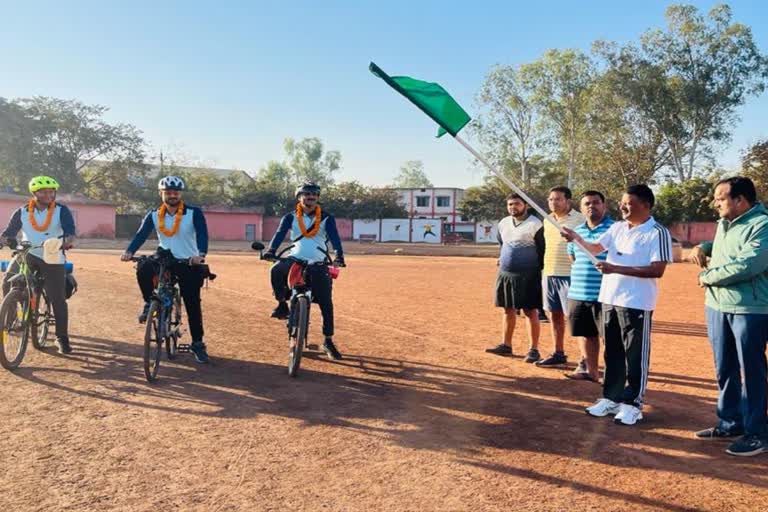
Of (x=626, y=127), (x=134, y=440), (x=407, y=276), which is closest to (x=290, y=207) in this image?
(x=626, y=127)

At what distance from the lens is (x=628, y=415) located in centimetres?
464

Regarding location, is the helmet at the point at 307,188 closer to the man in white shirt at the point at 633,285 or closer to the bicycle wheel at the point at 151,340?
the bicycle wheel at the point at 151,340

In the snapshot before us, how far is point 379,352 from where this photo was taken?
23.8ft

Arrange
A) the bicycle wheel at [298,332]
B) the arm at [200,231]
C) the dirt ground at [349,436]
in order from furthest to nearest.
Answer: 1. the arm at [200,231]
2. the bicycle wheel at [298,332]
3. the dirt ground at [349,436]

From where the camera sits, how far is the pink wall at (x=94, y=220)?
43500 mm

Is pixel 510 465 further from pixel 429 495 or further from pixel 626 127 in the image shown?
pixel 626 127

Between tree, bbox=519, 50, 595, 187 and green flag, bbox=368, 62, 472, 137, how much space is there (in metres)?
43.7

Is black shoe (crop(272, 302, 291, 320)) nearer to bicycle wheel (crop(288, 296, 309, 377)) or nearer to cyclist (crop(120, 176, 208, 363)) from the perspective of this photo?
bicycle wheel (crop(288, 296, 309, 377))

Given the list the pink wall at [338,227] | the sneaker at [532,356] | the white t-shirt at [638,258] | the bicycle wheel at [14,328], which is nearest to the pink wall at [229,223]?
the pink wall at [338,227]

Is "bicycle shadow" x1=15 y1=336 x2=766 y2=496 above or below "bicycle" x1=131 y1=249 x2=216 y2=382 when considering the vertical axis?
below

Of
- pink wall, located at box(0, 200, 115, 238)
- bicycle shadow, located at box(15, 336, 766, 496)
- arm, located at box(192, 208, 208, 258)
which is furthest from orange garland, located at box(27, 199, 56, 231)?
pink wall, located at box(0, 200, 115, 238)

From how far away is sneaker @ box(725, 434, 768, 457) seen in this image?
400cm

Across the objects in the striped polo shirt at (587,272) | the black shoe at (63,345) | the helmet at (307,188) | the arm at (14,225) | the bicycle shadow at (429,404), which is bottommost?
the bicycle shadow at (429,404)

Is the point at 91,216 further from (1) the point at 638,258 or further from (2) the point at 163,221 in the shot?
(1) the point at 638,258
